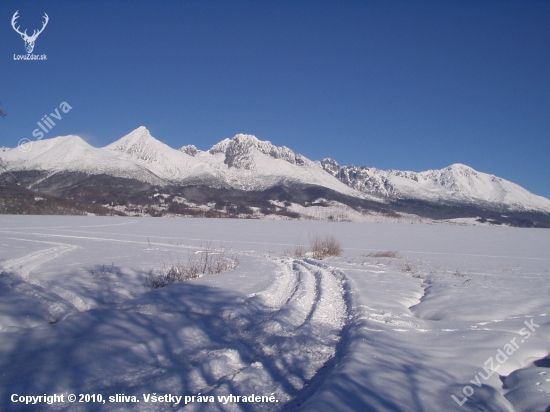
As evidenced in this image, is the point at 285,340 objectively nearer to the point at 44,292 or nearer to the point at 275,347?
the point at 275,347

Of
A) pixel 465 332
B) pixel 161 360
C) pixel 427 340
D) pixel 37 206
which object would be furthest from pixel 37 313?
pixel 37 206

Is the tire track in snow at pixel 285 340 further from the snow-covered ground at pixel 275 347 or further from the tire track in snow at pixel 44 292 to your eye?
the tire track in snow at pixel 44 292

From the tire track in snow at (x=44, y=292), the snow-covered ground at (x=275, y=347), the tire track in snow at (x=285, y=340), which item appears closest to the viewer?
the snow-covered ground at (x=275, y=347)

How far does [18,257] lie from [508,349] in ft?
49.7

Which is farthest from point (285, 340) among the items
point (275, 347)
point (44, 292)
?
point (44, 292)

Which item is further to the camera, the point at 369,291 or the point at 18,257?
the point at 18,257

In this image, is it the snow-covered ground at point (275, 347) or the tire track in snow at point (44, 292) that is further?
the tire track in snow at point (44, 292)

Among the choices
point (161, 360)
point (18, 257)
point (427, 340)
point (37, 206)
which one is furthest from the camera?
point (37, 206)

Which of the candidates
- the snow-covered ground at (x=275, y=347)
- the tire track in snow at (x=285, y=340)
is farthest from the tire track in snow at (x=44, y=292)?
the tire track in snow at (x=285, y=340)

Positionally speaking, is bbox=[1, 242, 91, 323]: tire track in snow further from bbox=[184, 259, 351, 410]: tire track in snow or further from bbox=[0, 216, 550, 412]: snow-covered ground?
bbox=[184, 259, 351, 410]: tire track in snow

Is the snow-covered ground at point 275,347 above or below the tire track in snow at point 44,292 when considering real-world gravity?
above

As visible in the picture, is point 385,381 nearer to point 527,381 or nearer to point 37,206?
point 527,381

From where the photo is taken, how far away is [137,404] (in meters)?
3.36

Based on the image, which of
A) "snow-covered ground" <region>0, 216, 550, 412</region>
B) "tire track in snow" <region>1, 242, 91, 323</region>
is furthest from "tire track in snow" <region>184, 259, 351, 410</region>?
"tire track in snow" <region>1, 242, 91, 323</region>
